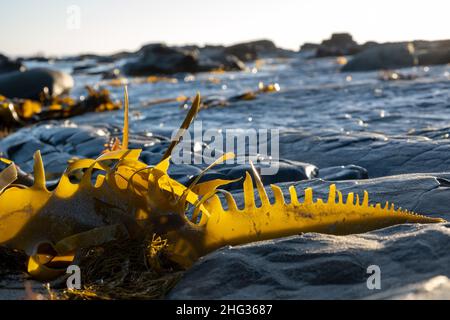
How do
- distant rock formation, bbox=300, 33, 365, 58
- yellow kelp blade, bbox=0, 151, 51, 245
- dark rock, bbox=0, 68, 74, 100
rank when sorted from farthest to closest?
distant rock formation, bbox=300, 33, 365, 58
dark rock, bbox=0, 68, 74, 100
yellow kelp blade, bbox=0, 151, 51, 245

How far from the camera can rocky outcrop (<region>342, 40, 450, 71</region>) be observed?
624 inches

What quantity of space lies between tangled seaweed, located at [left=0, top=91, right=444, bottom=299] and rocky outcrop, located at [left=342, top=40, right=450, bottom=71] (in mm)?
14492

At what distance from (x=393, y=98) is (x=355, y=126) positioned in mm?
2276

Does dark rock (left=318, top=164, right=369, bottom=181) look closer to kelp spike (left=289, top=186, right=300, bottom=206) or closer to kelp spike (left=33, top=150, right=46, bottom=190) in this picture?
kelp spike (left=289, top=186, right=300, bottom=206)

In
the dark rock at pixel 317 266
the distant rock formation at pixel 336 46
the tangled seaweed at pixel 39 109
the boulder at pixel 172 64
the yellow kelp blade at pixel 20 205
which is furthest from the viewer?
the distant rock formation at pixel 336 46

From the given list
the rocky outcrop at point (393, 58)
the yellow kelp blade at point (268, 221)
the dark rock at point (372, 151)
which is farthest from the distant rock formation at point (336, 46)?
the yellow kelp blade at point (268, 221)

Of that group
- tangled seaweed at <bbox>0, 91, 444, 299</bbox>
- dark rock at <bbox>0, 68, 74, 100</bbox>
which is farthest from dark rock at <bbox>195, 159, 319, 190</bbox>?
dark rock at <bbox>0, 68, 74, 100</bbox>

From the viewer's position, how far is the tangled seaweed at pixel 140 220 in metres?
1.59

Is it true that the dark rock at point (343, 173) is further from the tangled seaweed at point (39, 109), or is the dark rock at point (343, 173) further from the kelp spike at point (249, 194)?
the tangled seaweed at point (39, 109)

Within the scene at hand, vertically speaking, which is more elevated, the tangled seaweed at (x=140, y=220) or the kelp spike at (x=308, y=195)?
the kelp spike at (x=308, y=195)

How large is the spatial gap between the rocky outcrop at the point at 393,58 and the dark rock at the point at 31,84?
8133 mm

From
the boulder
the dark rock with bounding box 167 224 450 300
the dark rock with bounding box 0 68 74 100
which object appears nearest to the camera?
the dark rock with bounding box 167 224 450 300

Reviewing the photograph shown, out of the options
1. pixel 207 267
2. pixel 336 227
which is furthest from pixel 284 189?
pixel 207 267

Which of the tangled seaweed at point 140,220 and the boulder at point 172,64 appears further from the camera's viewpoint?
the boulder at point 172,64
